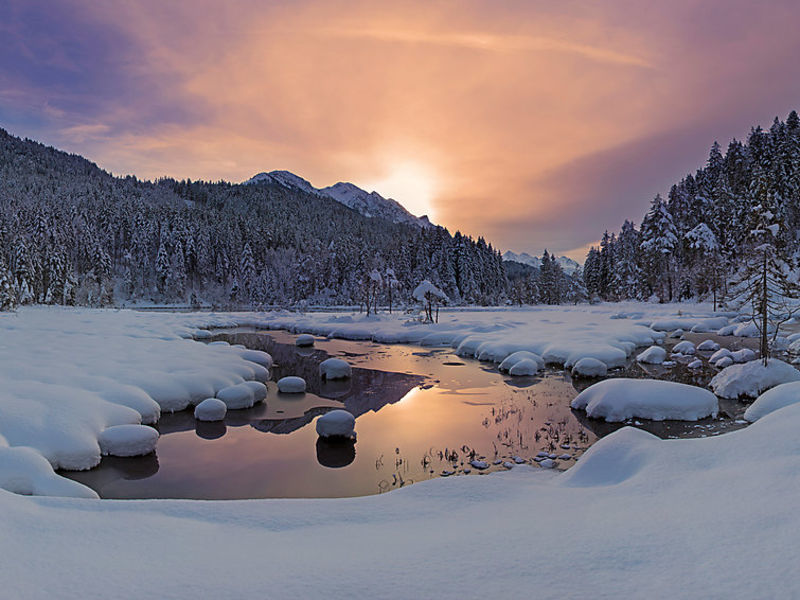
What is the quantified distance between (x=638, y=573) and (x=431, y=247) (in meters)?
105

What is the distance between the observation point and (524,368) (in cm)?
2095

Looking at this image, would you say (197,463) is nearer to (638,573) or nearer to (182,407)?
(182,407)

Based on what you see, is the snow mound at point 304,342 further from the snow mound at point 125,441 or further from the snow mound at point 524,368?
the snow mound at point 125,441

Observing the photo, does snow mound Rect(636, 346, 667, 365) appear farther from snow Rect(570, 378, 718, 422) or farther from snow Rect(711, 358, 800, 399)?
snow Rect(570, 378, 718, 422)

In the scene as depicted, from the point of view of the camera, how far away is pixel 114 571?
3.18 metres

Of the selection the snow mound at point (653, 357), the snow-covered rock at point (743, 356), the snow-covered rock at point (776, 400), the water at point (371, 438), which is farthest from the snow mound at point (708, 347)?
the snow-covered rock at point (776, 400)

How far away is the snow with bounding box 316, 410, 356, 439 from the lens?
40.6 ft

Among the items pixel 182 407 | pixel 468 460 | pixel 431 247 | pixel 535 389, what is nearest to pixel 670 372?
pixel 535 389

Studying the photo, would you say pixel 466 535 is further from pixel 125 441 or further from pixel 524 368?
pixel 524 368

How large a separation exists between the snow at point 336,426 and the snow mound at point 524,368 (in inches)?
436

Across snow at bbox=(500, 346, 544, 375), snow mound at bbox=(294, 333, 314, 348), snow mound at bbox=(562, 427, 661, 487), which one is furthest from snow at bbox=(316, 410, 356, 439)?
snow mound at bbox=(294, 333, 314, 348)

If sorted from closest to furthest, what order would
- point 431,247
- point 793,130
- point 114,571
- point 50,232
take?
point 114,571 → point 793,130 → point 50,232 → point 431,247

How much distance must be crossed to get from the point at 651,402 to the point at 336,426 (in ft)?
32.1

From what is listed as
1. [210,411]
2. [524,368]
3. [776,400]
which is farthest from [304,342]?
[776,400]
